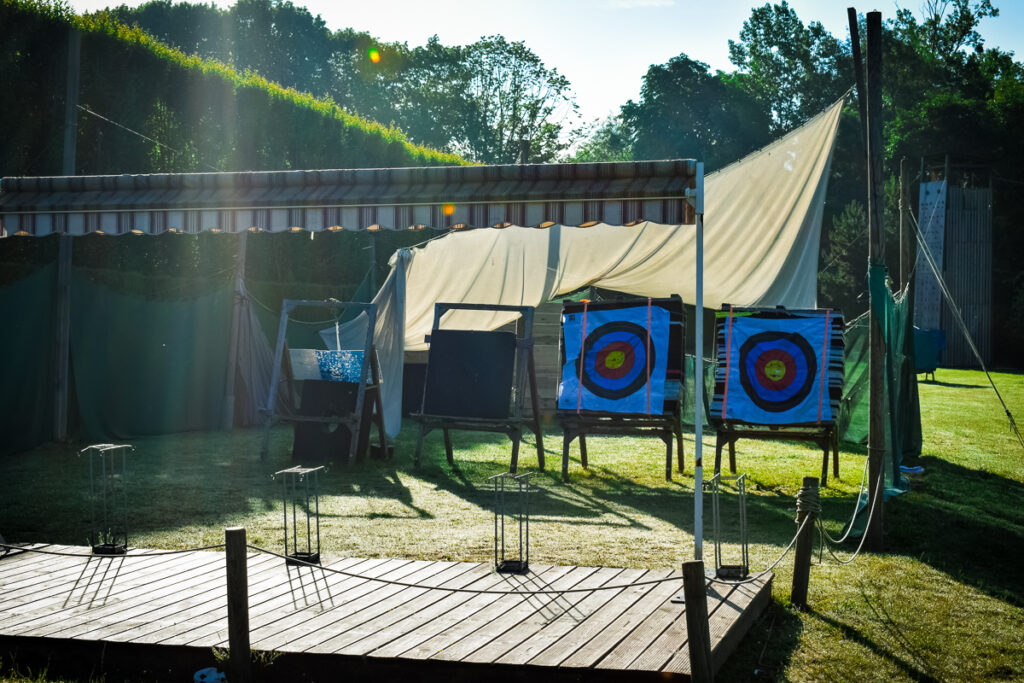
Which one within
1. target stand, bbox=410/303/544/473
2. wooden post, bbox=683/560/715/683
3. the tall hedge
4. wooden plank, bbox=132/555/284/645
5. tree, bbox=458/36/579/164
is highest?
tree, bbox=458/36/579/164

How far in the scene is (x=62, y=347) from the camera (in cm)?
959

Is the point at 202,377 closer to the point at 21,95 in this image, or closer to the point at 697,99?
the point at 21,95

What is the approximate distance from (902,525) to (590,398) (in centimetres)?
296

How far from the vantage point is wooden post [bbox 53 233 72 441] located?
377 inches

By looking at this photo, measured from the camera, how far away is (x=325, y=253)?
50.7ft

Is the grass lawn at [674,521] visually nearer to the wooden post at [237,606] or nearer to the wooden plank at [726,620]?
the wooden plank at [726,620]

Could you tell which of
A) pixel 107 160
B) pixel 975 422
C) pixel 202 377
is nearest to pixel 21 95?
pixel 107 160

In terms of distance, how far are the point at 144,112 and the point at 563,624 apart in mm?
11337

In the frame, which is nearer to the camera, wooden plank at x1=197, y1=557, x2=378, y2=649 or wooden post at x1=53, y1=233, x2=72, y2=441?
wooden plank at x1=197, y1=557, x2=378, y2=649

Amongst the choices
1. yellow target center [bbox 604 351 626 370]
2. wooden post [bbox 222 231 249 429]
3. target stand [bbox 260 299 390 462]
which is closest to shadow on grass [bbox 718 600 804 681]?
yellow target center [bbox 604 351 626 370]

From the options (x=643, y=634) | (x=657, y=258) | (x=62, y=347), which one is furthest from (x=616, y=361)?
(x=62, y=347)

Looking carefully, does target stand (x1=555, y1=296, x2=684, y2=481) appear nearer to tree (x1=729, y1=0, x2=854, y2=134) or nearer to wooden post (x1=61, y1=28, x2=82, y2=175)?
wooden post (x1=61, y1=28, x2=82, y2=175)

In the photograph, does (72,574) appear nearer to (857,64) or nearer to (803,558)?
(803,558)

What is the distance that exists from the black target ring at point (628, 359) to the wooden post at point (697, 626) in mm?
5070
